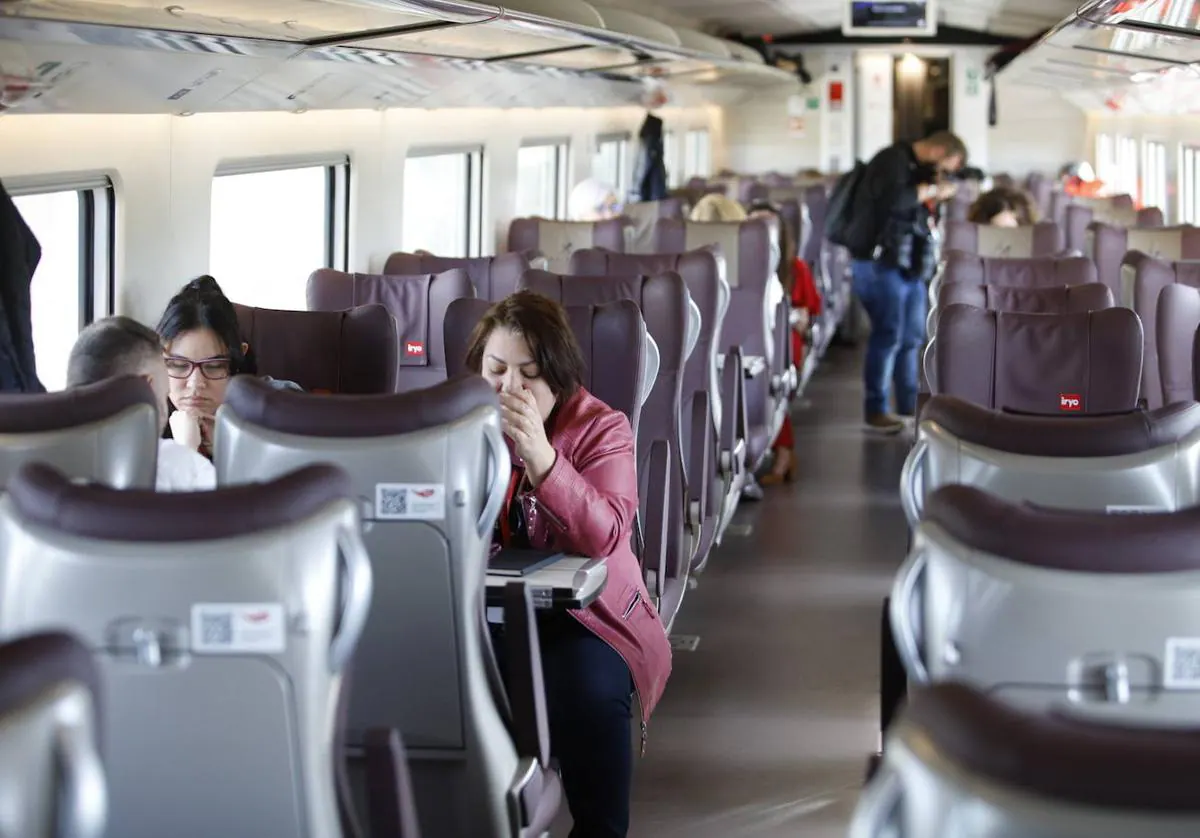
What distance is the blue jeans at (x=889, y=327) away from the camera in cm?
1003

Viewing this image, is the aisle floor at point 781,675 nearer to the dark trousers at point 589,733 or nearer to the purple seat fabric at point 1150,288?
the dark trousers at point 589,733

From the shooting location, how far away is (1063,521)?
2.05 metres

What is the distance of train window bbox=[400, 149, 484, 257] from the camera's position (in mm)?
8883

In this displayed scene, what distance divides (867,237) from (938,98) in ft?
48.0

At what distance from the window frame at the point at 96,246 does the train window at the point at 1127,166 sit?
42.4 feet

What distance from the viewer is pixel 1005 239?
29.1 ft

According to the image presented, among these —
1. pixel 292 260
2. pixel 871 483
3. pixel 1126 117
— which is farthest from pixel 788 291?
pixel 1126 117

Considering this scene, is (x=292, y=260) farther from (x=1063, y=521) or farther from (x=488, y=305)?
(x=1063, y=521)

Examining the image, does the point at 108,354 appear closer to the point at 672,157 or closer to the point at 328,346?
the point at 328,346

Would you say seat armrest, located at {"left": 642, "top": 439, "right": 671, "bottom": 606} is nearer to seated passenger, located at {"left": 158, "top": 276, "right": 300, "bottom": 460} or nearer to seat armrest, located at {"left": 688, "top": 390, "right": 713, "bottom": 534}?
seat armrest, located at {"left": 688, "top": 390, "right": 713, "bottom": 534}

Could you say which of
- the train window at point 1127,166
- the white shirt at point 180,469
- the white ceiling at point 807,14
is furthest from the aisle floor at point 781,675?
the train window at point 1127,166

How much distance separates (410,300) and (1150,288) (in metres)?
2.73

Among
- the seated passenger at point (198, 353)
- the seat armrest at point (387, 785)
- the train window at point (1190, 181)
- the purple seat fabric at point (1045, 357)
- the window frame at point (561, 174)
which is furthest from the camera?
the train window at point (1190, 181)

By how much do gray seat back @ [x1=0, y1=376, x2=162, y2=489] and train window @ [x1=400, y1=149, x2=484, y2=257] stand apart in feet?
20.1
